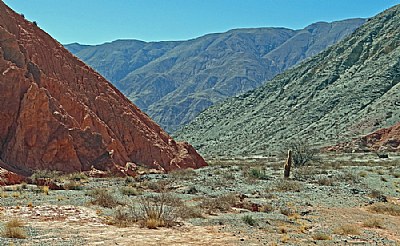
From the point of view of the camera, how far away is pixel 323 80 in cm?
7338

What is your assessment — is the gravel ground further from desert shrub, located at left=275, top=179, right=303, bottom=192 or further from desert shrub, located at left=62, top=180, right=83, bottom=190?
desert shrub, located at left=62, top=180, right=83, bottom=190

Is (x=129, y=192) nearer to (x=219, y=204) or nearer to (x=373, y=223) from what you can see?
(x=219, y=204)

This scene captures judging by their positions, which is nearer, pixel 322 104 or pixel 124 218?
pixel 124 218

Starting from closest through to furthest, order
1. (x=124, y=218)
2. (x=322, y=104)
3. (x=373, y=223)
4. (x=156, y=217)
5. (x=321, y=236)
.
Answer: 1. (x=321, y=236)
2. (x=156, y=217)
3. (x=124, y=218)
4. (x=373, y=223)
5. (x=322, y=104)

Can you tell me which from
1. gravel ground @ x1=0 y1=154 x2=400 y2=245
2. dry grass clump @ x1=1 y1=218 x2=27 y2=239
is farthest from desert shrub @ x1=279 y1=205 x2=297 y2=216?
dry grass clump @ x1=1 y1=218 x2=27 y2=239

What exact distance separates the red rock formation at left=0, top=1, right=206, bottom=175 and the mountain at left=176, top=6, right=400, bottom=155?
30.4 metres

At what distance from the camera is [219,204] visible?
15891 mm

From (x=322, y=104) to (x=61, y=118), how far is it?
4982cm

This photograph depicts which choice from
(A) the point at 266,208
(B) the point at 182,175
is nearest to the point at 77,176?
(B) the point at 182,175

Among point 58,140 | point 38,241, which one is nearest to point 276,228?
point 38,241

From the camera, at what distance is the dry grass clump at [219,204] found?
15453mm

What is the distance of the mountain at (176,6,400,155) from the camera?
2282 inches

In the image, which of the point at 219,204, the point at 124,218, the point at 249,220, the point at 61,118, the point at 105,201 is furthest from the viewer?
the point at 61,118

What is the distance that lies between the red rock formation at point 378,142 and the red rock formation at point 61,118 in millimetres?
24233
